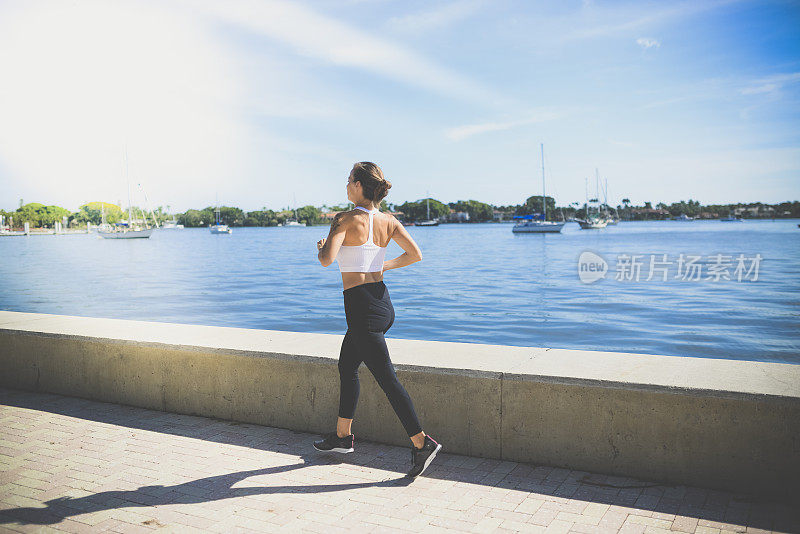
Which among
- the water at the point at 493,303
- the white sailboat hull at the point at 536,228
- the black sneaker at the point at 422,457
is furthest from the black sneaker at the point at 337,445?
the white sailboat hull at the point at 536,228

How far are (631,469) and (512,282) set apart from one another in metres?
39.6

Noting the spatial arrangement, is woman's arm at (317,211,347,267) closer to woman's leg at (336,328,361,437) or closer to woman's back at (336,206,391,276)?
woman's back at (336,206,391,276)

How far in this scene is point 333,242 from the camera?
4047 mm

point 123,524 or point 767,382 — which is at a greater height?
point 767,382

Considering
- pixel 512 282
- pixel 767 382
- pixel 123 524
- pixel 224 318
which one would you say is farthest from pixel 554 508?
pixel 512 282

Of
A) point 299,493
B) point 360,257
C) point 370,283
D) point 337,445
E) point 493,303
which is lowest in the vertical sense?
point 493,303

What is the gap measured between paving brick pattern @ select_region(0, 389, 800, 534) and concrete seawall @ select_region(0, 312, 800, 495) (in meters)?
0.15

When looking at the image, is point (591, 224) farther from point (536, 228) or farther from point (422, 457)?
point (422, 457)

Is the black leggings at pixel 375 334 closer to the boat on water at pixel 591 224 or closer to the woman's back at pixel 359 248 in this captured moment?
the woman's back at pixel 359 248

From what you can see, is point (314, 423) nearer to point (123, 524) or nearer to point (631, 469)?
point (123, 524)

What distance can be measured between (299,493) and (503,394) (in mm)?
1500

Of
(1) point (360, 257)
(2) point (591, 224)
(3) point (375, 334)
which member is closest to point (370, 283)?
(1) point (360, 257)

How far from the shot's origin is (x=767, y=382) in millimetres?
4031

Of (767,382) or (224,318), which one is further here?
(224,318)
